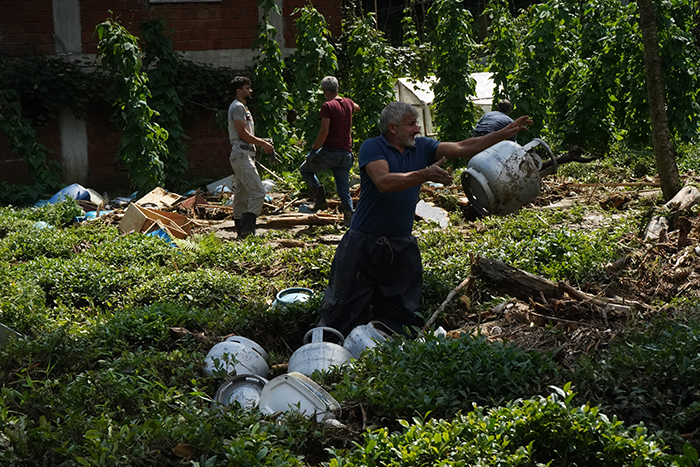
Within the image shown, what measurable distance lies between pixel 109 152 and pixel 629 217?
9969 mm

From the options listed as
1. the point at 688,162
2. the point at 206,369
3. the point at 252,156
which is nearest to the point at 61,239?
Answer: the point at 252,156

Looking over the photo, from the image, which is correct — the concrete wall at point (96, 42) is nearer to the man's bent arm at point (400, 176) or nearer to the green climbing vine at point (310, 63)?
the green climbing vine at point (310, 63)

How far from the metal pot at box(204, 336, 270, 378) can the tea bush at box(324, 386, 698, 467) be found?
1.46 meters

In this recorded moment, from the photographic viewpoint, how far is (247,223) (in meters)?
8.92

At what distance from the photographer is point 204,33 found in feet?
46.8

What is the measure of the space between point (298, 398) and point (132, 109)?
863 centimetres

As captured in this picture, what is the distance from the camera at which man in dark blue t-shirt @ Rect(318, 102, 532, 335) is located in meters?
5.12

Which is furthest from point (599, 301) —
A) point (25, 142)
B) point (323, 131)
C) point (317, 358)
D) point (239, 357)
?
point (25, 142)

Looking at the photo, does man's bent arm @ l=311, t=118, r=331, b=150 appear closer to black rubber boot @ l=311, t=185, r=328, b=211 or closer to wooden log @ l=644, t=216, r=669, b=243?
black rubber boot @ l=311, t=185, r=328, b=211

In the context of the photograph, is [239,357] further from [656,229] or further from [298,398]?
[656,229]

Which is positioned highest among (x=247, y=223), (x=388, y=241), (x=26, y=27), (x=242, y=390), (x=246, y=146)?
(x=26, y=27)

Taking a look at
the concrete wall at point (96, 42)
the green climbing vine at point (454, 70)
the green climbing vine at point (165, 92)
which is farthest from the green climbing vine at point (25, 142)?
the green climbing vine at point (454, 70)

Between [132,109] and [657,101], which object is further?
[132,109]

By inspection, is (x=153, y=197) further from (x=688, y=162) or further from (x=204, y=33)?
(x=688, y=162)
